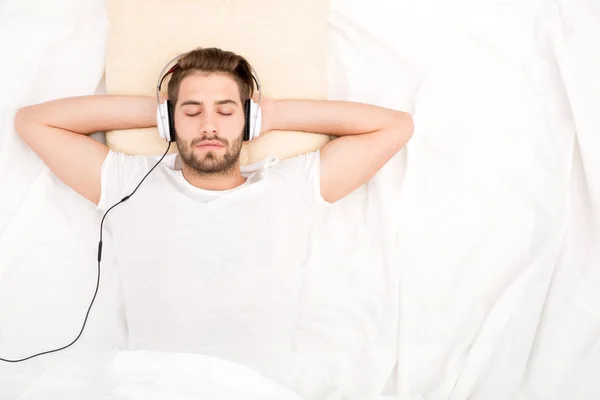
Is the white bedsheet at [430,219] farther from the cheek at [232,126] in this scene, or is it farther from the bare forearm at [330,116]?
the cheek at [232,126]

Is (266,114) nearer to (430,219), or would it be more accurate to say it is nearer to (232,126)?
(232,126)

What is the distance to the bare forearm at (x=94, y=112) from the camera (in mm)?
1663

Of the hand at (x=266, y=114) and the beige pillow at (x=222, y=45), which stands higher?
the beige pillow at (x=222, y=45)

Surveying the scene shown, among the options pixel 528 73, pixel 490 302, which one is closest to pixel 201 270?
pixel 490 302

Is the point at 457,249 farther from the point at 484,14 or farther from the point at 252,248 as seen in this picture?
the point at 484,14

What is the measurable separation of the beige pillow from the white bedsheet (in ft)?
0.35

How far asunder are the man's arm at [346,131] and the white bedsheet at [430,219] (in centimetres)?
9

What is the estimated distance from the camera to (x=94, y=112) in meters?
1.67

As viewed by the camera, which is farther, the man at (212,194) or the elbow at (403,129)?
the elbow at (403,129)

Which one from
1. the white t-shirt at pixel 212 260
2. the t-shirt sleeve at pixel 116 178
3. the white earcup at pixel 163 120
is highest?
the white earcup at pixel 163 120

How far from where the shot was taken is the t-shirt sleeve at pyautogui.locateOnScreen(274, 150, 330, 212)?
1.64 m

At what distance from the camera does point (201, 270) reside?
155 centimetres

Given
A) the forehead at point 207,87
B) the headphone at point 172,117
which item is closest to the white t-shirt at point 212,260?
the headphone at point 172,117

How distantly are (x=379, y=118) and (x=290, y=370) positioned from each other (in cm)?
78
